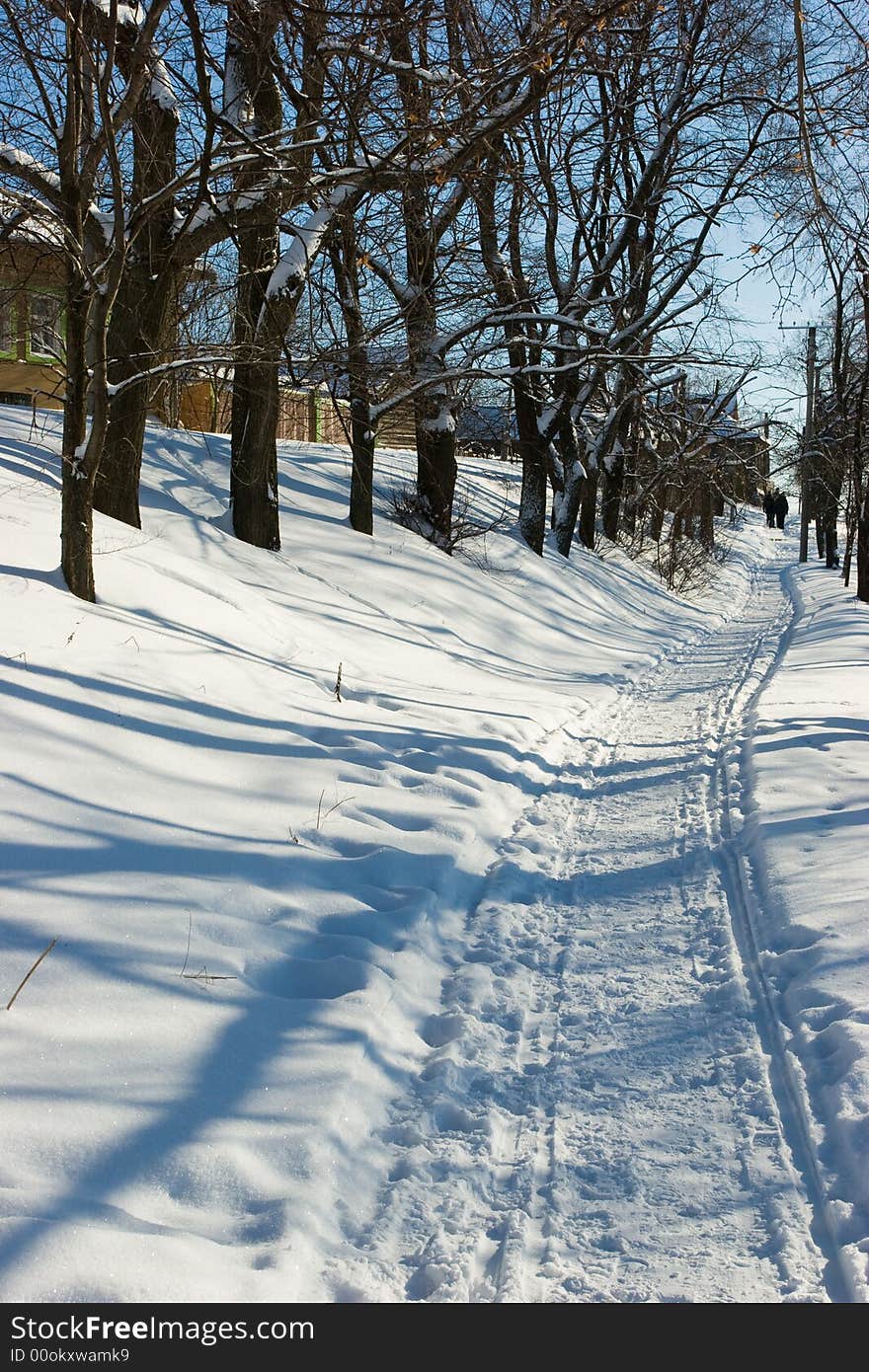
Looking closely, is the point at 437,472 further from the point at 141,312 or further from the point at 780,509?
the point at 780,509

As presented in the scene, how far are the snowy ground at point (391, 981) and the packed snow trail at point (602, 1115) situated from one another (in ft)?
0.04

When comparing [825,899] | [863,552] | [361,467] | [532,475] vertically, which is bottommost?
[825,899]

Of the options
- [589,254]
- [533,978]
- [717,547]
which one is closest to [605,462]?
[589,254]

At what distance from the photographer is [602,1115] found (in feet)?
10.8

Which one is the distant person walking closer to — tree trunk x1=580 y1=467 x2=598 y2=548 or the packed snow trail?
tree trunk x1=580 y1=467 x2=598 y2=548

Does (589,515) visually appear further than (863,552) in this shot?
Yes

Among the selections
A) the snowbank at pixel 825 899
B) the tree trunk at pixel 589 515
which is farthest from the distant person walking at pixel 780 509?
the snowbank at pixel 825 899

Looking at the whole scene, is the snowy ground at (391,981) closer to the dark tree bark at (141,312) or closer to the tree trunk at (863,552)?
the dark tree bark at (141,312)

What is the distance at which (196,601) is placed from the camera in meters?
8.32

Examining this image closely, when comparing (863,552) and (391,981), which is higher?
(863,552)

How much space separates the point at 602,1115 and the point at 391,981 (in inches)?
41.8

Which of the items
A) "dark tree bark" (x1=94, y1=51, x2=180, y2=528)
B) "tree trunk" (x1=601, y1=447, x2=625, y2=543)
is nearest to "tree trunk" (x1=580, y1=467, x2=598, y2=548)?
"tree trunk" (x1=601, y1=447, x2=625, y2=543)

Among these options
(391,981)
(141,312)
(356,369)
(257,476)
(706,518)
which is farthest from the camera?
(706,518)

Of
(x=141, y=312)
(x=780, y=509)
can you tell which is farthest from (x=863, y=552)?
(x=780, y=509)
